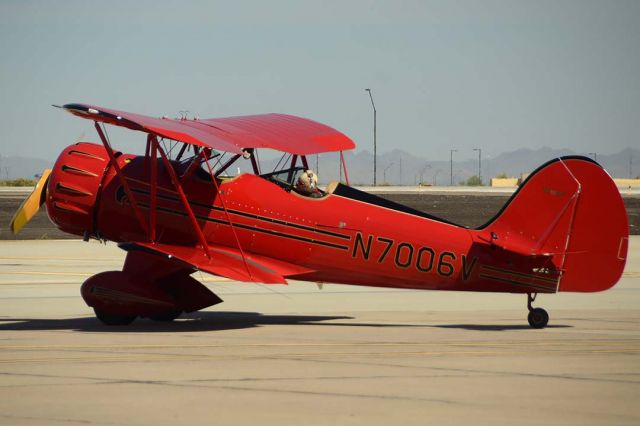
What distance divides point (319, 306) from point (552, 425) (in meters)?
9.90

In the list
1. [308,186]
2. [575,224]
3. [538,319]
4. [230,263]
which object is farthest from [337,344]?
[575,224]

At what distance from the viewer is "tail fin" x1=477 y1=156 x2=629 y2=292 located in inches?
546

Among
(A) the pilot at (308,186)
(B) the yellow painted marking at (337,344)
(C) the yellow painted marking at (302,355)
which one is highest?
(A) the pilot at (308,186)

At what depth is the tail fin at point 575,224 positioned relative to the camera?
13.9 meters

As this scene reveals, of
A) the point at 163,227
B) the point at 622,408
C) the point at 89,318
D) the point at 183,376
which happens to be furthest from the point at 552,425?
the point at 89,318

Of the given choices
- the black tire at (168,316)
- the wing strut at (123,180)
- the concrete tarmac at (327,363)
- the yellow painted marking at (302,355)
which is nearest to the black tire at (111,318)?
the concrete tarmac at (327,363)

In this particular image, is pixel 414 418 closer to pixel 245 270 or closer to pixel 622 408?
pixel 622 408

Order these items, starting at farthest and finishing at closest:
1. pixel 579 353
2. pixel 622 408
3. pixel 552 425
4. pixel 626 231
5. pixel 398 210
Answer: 1. pixel 398 210
2. pixel 626 231
3. pixel 579 353
4. pixel 622 408
5. pixel 552 425

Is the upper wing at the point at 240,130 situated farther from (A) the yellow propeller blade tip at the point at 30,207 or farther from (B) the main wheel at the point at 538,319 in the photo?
(B) the main wheel at the point at 538,319

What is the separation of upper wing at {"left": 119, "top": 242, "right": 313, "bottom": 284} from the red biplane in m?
0.03

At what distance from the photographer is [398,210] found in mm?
14773

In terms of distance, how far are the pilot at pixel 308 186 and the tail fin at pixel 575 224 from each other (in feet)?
9.04

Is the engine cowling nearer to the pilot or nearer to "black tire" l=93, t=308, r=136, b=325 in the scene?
"black tire" l=93, t=308, r=136, b=325

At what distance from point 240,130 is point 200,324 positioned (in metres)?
3.05
